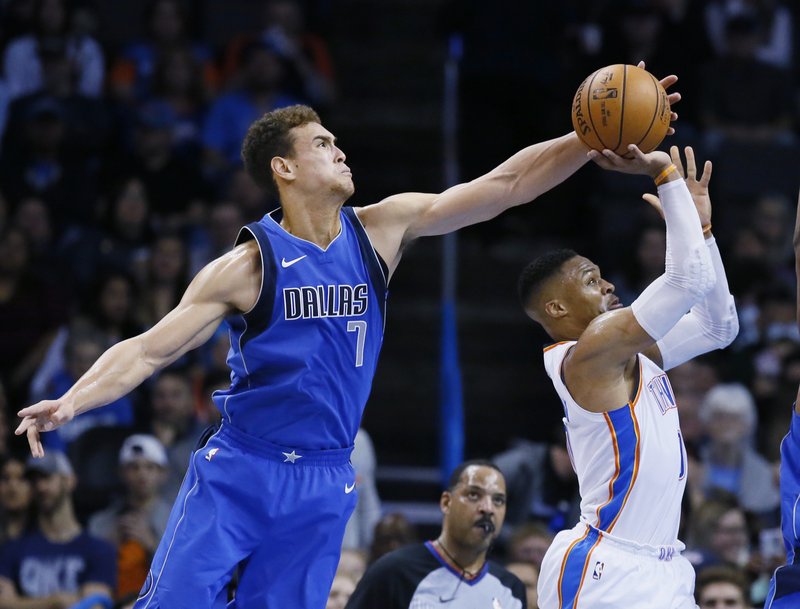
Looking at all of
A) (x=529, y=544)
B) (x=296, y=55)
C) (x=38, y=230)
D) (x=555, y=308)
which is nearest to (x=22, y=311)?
(x=38, y=230)

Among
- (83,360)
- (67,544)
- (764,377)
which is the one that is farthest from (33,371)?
(764,377)

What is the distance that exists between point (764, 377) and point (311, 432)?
5909 millimetres

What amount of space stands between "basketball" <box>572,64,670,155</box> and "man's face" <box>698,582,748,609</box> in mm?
3228

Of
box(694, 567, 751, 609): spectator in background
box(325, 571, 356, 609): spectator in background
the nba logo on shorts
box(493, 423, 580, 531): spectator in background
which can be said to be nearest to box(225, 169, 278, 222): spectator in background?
box(493, 423, 580, 531): spectator in background

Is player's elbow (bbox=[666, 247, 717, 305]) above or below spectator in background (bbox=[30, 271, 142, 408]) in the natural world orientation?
above

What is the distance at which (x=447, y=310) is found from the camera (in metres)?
10.6

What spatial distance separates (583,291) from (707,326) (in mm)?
582

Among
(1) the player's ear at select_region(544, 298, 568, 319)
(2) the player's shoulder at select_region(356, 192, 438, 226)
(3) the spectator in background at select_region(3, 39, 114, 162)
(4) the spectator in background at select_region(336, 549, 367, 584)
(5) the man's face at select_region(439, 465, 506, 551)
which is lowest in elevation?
(4) the spectator in background at select_region(336, 549, 367, 584)

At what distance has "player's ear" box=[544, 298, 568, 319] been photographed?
5719mm

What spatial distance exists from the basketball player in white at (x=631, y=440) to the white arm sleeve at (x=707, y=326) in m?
0.18

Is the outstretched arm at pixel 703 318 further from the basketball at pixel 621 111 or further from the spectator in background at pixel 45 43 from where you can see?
the spectator in background at pixel 45 43

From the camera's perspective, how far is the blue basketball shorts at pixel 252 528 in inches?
204

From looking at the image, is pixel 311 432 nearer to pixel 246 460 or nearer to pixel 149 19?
pixel 246 460

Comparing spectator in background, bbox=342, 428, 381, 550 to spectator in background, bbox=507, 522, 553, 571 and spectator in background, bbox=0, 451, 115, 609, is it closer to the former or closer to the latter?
spectator in background, bbox=507, 522, 553, 571
